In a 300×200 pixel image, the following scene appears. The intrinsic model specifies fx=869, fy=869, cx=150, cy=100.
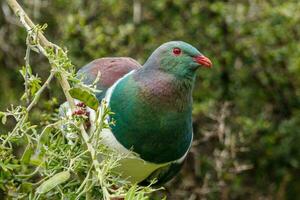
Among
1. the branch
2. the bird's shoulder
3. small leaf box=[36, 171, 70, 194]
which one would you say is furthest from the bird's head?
small leaf box=[36, 171, 70, 194]

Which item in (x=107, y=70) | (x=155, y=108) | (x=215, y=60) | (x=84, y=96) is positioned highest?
(x=84, y=96)

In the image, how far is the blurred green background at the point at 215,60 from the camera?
455cm

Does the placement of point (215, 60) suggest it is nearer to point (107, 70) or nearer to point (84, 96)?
point (107, 70)

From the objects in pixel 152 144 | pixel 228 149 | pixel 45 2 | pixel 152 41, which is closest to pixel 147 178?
pixel 152 144

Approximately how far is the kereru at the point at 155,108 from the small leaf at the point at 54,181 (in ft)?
2.60

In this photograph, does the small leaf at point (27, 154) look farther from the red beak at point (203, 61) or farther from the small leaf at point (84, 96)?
the red beak at point (203, 61)

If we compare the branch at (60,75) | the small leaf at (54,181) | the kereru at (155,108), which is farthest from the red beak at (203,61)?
the small leaf at (54,181)

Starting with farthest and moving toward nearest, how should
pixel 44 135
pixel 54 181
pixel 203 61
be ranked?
pixel 203 61
pixel 44 135
pixel 54 181

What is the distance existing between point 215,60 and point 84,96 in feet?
7.93

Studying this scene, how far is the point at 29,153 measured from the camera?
96.5 inches

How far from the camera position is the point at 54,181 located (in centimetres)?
225

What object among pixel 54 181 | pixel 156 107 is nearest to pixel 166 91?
pixel 156 107

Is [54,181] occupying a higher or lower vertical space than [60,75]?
lower

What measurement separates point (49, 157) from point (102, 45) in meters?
2.28
